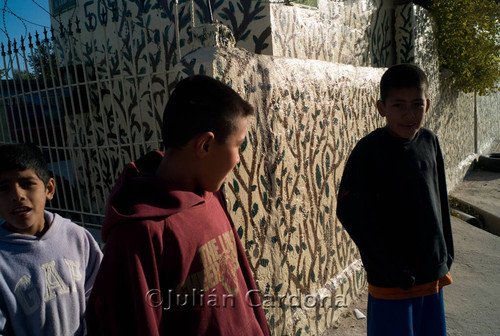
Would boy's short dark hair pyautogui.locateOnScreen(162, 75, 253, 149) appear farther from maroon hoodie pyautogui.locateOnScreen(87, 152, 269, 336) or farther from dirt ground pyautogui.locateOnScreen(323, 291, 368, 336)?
dirt ground pyautogui.locateOnScreen(323, 291, 368, 336)

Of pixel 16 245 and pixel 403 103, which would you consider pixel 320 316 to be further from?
pixel 16 245

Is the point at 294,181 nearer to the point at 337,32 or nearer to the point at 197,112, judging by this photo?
the point at 197,112

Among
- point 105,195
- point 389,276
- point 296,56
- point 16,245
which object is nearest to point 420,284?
point 389,276

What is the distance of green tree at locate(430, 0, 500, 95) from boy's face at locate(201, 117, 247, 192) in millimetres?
6433

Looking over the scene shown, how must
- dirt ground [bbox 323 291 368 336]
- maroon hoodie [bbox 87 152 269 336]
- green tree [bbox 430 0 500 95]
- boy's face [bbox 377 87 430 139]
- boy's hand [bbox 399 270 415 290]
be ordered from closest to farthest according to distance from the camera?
maroon hoodie [bbox 87 152 269 336], boy's hand [bbox 399 270 415 290], boy's face [bbox 377 87 430 139], dirt ground [bbox 323 291 368 336], green tree [bbox 430 0 500 95]

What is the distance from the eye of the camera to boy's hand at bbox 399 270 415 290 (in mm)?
1846

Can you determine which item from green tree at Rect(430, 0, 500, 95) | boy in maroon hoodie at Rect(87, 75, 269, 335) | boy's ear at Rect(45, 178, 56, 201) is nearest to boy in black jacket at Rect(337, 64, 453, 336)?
boy in maroon hoodie at Rect(87, 75, 269, 335)

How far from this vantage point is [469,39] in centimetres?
678

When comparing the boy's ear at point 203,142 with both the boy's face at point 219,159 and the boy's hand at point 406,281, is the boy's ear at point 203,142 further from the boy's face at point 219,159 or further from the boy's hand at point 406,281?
the boy's hand at point 406,281

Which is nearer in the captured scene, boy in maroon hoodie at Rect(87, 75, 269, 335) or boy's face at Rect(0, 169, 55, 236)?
boy in maroon hoodie at Rect(87, 75, 269, 335)

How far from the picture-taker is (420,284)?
196 centimetres

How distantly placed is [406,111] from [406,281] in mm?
829

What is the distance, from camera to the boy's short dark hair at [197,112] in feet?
4.05

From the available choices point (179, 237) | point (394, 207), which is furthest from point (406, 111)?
point (179, 237)
